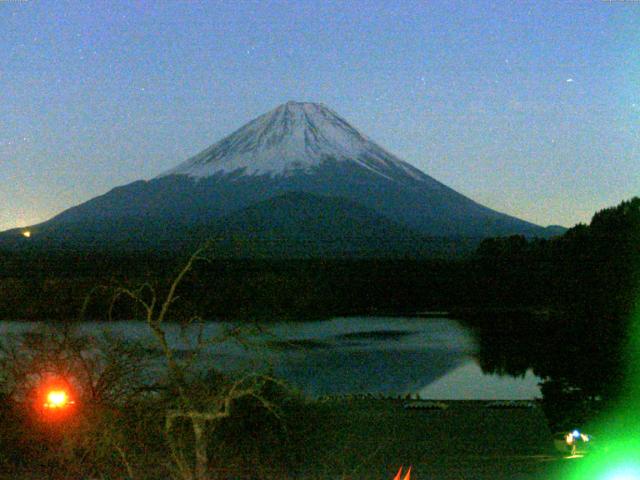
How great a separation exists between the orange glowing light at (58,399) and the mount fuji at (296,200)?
7256 centimetres

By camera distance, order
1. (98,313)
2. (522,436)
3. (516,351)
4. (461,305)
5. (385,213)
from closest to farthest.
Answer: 1. (522,436)
2. (516,351)
3. (98,313)
4. (461,305)
5. (385,213)

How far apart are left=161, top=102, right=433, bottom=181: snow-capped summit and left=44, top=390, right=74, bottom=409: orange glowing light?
374 ft

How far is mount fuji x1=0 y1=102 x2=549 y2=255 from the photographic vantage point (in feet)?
302

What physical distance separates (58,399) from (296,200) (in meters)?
104

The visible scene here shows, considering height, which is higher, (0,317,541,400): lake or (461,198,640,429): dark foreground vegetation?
(461,198,640,429): dark foreground vegetation

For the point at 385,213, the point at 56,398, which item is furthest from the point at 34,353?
the point at 385,213

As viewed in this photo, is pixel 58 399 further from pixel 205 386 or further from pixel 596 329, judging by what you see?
pixel 596 329

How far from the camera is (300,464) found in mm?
7723

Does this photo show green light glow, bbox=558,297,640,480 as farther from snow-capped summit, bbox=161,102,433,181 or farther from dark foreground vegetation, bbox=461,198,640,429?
snow-capped summit, bbox=161,102,433,181

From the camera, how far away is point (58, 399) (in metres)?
5.75

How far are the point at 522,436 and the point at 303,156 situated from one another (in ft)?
393

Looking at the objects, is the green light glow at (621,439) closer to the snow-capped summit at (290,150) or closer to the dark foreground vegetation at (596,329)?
the dark foreground vegetation at (596,329)

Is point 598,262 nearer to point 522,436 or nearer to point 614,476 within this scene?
point 522,436

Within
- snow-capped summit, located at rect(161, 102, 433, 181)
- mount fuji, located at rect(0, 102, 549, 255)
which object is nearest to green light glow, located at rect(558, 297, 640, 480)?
mount fuji, located at rect(0, 102, 549, 255)
